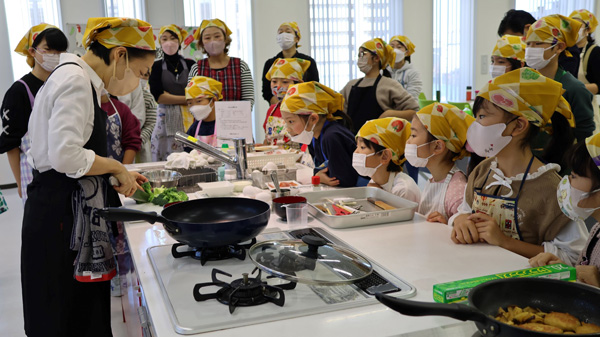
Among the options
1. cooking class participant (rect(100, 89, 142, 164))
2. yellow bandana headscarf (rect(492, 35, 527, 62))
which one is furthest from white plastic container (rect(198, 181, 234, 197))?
yellow bandana headscarf (rect(492, 35, 527, 62))

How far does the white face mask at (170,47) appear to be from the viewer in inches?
168

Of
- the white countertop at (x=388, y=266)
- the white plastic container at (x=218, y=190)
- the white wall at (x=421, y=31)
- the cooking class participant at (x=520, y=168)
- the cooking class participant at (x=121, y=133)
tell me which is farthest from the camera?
the white wall at (x=421, y=31)

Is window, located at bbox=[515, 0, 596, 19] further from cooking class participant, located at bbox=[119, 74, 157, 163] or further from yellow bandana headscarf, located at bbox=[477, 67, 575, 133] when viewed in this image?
yellow bandana headscarf, located at bbox=[477, 67, 575, 133]

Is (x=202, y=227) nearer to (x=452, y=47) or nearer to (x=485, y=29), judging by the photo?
(x=452, y=47)

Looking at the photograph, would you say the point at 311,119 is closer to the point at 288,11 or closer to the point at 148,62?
the point at 148,62

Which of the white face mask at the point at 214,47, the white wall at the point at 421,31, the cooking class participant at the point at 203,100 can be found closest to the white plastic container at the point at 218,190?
the cooking class participant at the point at 203,100

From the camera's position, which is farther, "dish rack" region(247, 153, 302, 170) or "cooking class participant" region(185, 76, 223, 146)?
"cooking class participant" region(185, 76, 223, 146)

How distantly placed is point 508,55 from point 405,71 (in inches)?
86.7

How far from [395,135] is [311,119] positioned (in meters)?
0.53

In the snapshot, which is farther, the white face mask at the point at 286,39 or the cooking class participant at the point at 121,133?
the white face mask at the point at 286,39

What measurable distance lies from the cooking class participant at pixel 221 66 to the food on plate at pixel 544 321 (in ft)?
10.6

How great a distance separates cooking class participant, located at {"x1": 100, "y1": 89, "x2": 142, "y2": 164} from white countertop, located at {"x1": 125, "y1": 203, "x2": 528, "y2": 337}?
1435 millimetres

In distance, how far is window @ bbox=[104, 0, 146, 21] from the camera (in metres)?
5.90

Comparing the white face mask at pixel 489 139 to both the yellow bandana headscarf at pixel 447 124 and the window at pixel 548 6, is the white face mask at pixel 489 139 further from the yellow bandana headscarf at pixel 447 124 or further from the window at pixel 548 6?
the window at pixel 548 6
